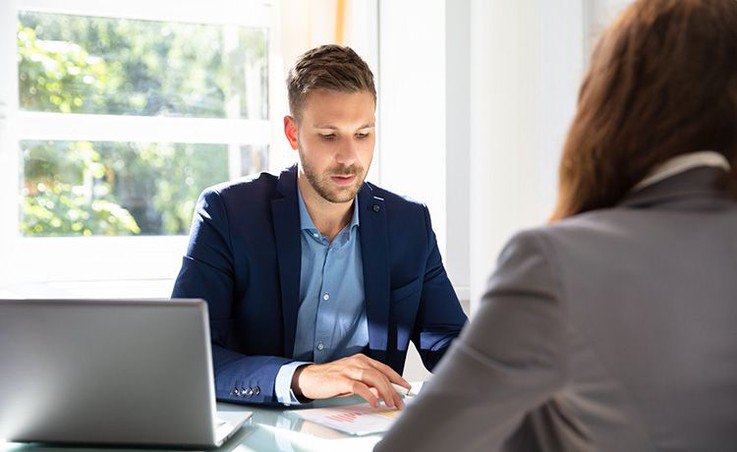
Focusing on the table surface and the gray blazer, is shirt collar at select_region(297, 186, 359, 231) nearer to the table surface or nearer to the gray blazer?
the table surface

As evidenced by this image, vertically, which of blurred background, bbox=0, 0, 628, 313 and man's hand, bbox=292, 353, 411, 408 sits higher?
blurred background, bbox=0, 0, 628, 313

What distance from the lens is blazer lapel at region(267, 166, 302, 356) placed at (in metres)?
2.14

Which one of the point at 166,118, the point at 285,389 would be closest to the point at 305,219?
the point at 285,389

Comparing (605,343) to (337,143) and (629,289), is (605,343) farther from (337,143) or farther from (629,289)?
(337,143)

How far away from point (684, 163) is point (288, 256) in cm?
137

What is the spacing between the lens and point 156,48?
3.71 meters

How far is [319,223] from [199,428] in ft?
3.03

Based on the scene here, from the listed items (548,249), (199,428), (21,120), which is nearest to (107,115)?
(21,120)

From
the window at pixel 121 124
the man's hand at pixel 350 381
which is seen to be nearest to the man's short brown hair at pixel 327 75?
the man's hand at pixel 350 381

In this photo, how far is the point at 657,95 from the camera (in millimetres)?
882

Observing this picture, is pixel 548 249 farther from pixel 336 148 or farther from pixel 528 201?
pixel 528 201

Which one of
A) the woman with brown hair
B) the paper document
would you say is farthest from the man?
the woman with brown hair

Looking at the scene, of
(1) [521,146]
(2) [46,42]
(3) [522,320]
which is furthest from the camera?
(2) [46,42]

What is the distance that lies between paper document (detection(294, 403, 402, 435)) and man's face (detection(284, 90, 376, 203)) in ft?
2.10
